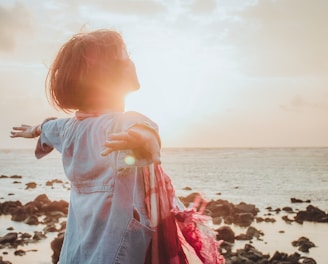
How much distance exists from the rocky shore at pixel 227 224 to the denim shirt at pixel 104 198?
303 inches

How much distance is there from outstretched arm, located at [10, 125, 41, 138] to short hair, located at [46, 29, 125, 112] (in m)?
0.47

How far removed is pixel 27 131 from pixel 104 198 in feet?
3.16

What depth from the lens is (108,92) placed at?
2.42 m

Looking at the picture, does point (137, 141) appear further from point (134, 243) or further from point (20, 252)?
point (20, 252)

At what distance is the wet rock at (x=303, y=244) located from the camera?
36.5ft

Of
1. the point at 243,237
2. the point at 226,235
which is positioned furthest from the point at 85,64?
the point at 243,237

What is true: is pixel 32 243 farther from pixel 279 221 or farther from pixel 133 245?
pixel 133 245

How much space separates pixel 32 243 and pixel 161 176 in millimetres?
9872

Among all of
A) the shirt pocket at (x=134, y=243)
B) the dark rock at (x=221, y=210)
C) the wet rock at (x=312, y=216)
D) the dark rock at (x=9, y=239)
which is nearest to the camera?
the shirt pocket at (x=134, y=243)

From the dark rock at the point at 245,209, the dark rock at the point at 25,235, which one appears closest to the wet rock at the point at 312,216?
the dark rock at the point at 245,209

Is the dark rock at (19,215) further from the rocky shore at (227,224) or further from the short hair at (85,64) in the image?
the short hair at (85,64)

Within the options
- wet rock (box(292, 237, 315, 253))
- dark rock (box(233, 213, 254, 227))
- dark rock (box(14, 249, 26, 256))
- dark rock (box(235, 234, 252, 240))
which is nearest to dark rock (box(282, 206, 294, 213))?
dark rock (box(233, 213, 254, 227))

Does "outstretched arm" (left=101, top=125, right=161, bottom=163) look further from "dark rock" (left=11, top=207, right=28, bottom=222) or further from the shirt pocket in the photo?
"dark rock" (left=11, top=207, right=28, bottom=222)

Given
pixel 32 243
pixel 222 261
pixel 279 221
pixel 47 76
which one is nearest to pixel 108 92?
pixel 47 76
